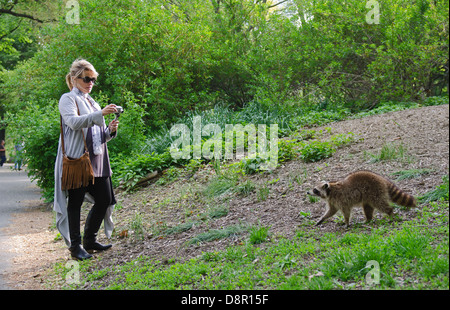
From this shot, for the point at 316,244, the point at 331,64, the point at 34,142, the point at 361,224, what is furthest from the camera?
the point at 331,64

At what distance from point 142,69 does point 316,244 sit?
1012cm

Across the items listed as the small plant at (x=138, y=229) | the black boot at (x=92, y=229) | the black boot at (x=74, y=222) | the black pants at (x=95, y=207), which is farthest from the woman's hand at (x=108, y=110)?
the small plant at (x=138, y=229)

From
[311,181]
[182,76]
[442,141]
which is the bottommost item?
[311,181]

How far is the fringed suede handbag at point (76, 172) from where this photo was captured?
5.54m

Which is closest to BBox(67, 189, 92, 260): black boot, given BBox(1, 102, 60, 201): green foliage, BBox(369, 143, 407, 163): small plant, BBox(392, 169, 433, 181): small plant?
BBox(392, 169, 433, 181): small plant

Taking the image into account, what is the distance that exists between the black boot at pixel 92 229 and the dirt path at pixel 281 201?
19 cm

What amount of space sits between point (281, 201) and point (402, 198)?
1.98 m

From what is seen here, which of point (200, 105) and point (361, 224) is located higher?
point (200, 105)

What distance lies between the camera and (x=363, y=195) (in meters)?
5.20

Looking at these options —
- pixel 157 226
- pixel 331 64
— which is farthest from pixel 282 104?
pixel 157 226

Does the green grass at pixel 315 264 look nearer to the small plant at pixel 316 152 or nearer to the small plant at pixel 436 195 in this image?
the small plant at pixel 436 195

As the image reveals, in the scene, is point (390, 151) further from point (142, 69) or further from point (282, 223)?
point (142, 69)

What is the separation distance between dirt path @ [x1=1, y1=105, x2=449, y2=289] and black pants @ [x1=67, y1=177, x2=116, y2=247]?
0.43m

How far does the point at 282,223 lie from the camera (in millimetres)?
5820
